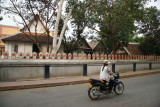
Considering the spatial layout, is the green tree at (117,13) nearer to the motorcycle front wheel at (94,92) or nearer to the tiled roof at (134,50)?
the motorcycle front wheel at (94,92)

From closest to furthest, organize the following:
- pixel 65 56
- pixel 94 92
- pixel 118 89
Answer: pixel 94 92 → pixel 118 89 → pixel 65 56

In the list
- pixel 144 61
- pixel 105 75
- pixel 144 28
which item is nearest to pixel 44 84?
pixel 105 75

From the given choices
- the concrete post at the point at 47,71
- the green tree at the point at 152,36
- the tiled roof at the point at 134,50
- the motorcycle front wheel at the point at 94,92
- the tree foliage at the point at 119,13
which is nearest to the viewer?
the motorcycle front wheel at the point at 94,92

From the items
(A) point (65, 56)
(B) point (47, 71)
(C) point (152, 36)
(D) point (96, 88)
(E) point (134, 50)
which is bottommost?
(D) point (96, 88)

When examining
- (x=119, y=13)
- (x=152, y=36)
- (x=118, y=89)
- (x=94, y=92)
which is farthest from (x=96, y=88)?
(x=152, y=36)

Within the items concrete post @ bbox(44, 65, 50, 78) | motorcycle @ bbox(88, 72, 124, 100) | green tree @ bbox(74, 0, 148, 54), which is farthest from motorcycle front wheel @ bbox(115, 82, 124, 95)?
green tree @ bbox(74, 0, 148, 54)

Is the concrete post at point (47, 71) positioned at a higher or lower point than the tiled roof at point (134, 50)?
lower

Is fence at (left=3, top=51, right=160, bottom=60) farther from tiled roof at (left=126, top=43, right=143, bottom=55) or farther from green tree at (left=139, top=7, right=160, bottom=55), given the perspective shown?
tiled roof at (left=126, top=43, right=143, bottom=55)

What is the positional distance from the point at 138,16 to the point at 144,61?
27.7 ft

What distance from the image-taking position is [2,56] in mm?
10375

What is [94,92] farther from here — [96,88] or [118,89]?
[118,89]

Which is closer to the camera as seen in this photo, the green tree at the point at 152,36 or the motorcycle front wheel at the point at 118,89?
the motorcycle front wheel at the point at 118,89

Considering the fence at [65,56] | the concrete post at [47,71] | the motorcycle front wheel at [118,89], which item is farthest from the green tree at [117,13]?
the motorcycle front wheel at [118,89]

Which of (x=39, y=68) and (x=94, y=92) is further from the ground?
(x=39, y=68)
